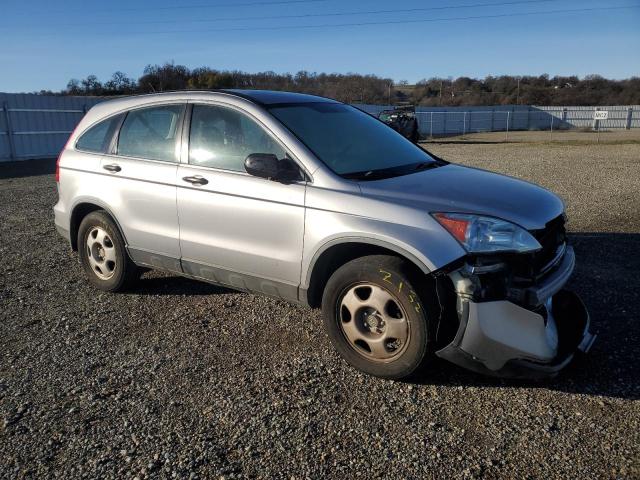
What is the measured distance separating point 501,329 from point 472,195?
0.90 meters

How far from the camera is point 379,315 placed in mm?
3447

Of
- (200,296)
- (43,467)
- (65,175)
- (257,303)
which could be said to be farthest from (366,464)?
(65,175)

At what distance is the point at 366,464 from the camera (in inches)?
106

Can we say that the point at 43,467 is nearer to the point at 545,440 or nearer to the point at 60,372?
the point at 60,372

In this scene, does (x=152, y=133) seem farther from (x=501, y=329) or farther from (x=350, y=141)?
(x=501, y=329)

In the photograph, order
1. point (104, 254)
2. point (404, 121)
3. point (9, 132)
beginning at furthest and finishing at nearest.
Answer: point (404, 121), point (9, 132), point (104, 254)

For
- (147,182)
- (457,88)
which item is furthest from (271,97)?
(457,88)

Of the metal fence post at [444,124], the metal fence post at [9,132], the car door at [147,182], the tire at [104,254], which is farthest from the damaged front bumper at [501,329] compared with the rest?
the metal fence post at [444,124]

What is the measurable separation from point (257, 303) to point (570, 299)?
2.58 meters

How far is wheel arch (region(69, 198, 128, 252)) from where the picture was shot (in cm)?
496

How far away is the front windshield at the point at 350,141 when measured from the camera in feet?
13.0

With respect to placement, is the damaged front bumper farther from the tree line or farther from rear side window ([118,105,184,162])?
the tree line

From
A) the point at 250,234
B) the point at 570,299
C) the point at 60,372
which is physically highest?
the point at 250,234

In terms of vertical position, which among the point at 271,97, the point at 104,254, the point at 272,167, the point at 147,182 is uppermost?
the point at 271,97
